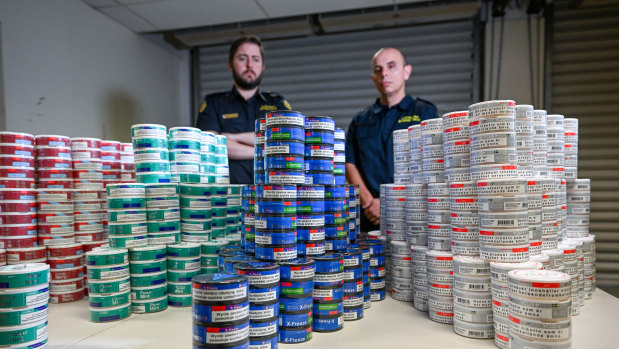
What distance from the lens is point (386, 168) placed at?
3.87 m

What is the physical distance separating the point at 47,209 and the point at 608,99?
6051 millimetres

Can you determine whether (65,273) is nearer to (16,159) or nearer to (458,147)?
(16,159)

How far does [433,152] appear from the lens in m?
2.22

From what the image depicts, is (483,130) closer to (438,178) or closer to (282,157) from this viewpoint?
(438,178)

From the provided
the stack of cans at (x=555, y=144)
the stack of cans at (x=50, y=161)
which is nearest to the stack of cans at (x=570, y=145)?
the stack of cans at (x=555, y=144)

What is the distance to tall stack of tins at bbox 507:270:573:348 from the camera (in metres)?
1.34

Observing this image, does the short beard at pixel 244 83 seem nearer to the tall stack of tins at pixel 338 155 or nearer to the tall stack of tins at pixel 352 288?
the tall stack of tins at pixel 338 155

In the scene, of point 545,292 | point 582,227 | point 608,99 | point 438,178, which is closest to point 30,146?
point 438,178

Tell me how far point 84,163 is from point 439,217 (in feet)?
8.29

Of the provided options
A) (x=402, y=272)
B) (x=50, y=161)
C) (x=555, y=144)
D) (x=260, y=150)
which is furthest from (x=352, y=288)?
(x=50, y=161)

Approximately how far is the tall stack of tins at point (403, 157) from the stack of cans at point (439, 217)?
0.47m

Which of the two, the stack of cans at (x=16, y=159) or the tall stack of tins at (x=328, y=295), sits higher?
the stack of cans at (x=16, y=159)

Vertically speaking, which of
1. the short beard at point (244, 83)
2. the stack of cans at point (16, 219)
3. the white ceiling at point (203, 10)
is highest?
the white ceiling at point (203, 10)

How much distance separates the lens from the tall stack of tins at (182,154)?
2.65 meters
